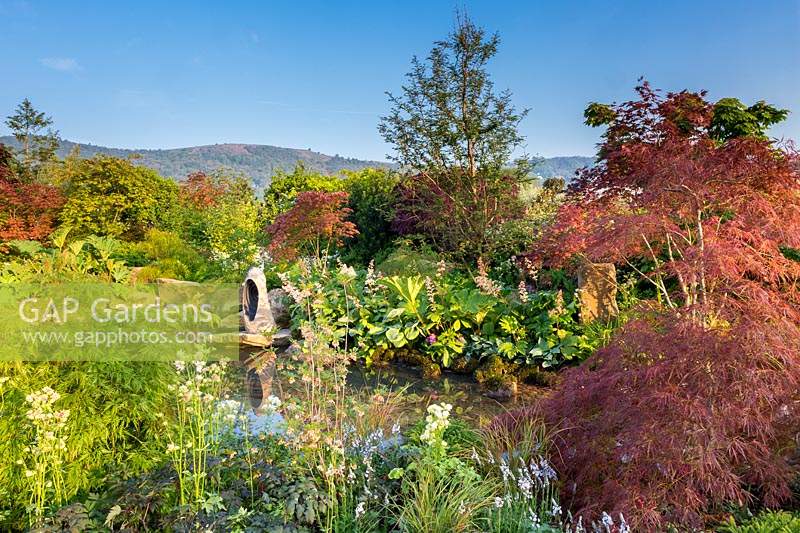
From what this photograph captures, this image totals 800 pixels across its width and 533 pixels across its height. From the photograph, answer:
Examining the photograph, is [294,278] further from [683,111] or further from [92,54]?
[92,54]

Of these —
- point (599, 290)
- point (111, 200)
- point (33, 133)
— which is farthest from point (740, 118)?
point (33, 133)

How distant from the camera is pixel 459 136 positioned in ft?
27.3

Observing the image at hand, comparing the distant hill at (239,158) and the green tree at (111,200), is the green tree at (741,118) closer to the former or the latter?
the green tree at (111,200)

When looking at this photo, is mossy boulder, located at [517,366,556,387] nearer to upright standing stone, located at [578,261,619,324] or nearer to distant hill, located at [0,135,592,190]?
upright standing stone, located at [578,261,619,324]

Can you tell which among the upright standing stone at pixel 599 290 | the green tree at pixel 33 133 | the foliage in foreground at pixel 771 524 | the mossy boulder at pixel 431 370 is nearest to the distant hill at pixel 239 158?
the green tree at pixel 33 133

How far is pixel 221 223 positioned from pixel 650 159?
870cm

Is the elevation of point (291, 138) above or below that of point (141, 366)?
above

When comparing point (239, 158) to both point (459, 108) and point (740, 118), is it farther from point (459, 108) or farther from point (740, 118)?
point (740, 118)

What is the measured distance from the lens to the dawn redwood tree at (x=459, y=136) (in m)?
8.27

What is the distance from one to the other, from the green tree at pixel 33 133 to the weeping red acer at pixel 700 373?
2319 centimetres

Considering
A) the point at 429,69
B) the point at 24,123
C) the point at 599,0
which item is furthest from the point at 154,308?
the point at 24,123

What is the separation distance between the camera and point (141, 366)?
3.00 meters

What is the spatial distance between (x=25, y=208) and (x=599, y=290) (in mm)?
8530

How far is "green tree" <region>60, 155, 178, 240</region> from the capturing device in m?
9.56
